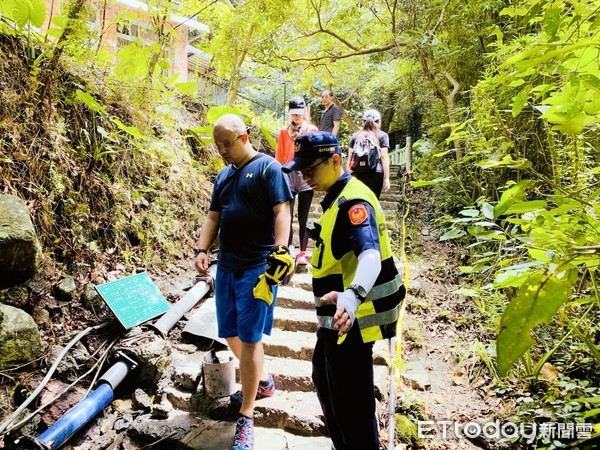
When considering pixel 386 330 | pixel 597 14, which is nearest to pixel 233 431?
pixel 386 330

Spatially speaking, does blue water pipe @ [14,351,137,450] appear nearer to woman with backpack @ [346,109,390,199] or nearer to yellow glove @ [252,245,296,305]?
yellow glove @ [252,245,296,305]

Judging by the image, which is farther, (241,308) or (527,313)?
(241,308)

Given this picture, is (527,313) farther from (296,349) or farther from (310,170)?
(296,349)

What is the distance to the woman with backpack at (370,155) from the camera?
17.1 feet

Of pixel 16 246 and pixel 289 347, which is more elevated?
pixel 16 246

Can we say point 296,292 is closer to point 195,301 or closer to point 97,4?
point 195,301

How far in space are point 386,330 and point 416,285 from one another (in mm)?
3562

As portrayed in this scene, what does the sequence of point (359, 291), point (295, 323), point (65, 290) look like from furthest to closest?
point (295, 323)
point (65, 290)
point (359, 291)

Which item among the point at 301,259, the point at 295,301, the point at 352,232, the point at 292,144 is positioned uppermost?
the point at 292,144

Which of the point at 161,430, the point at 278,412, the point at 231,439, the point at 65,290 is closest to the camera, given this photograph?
the point at 231,439

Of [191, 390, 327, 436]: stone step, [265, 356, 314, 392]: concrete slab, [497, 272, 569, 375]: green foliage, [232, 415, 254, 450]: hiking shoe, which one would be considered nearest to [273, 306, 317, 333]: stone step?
[265, 356, 314, 392]: concrete slab

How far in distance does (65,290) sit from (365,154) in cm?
392

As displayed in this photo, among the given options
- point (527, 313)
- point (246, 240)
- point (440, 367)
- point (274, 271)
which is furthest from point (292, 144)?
point (527, 313)

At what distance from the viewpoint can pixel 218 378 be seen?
9.65 feet
